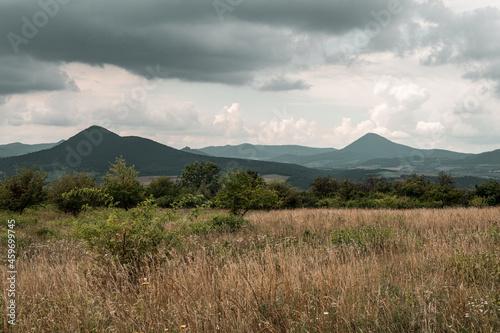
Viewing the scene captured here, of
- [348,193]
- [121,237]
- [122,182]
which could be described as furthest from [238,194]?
[348,193]

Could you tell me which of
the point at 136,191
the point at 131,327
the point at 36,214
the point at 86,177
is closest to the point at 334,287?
the point at 131,327

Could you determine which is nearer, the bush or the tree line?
the bush

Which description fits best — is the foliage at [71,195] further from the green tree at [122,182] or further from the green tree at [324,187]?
the green tree at [324,187]

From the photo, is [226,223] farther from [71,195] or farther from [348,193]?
[348,193]

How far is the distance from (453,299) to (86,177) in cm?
2627

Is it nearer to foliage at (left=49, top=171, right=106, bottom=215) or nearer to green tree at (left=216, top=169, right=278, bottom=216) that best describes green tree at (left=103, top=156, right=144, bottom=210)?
foliage at (left=49, top=171, right=106, bottom=215)

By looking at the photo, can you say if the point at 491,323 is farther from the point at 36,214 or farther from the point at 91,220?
the point at 36,214

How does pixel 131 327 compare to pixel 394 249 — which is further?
pixel 394 249

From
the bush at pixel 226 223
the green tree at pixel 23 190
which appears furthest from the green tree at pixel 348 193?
the green tree at pixel 23 190

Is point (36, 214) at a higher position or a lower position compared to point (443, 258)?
lower

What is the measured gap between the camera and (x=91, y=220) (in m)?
7.71

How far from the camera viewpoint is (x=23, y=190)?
76.2 ft

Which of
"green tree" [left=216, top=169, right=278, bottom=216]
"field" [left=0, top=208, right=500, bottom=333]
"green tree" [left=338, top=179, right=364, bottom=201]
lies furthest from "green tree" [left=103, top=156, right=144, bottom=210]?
"green tree" [left=338, top=179, right=364, bottom=201]

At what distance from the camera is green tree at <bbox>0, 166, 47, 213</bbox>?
74.7 feet
